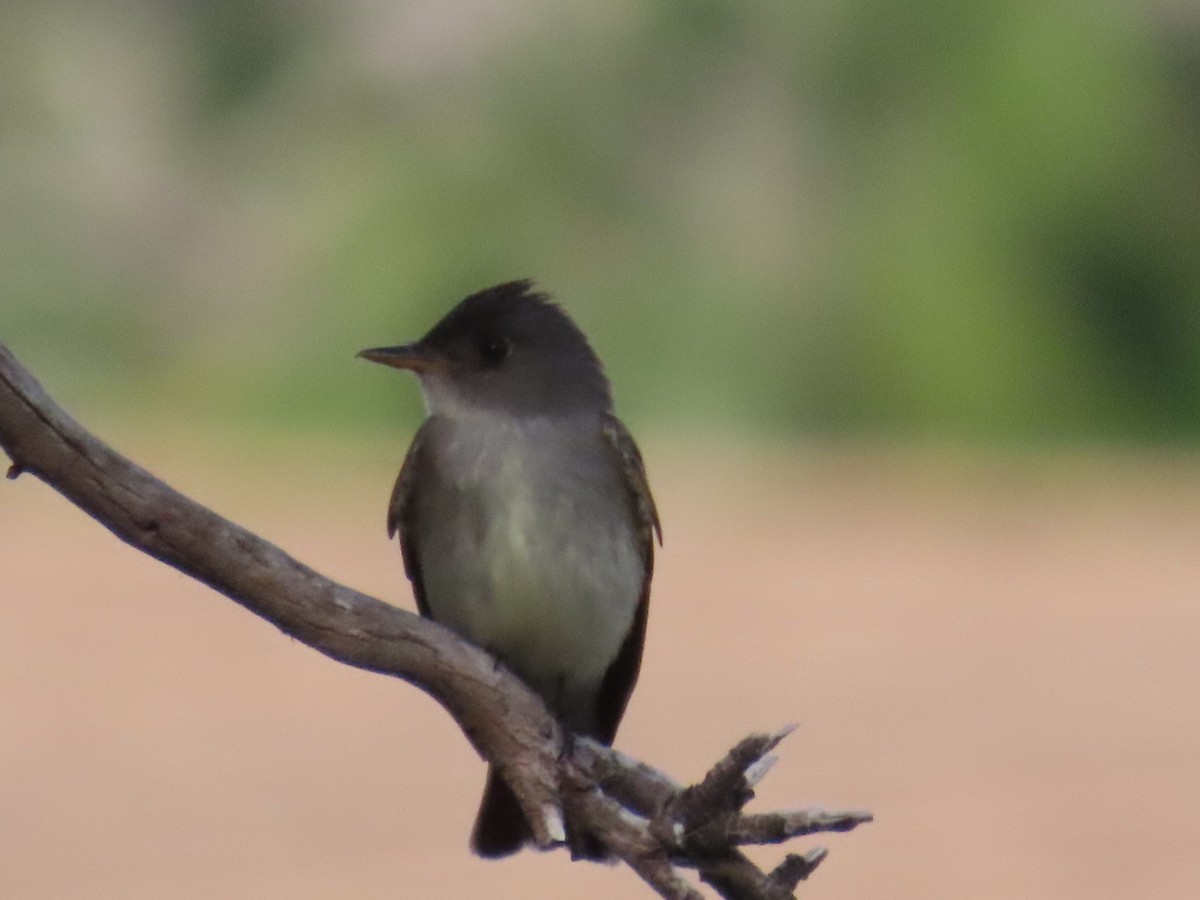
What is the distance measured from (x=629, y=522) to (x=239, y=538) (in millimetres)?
1318

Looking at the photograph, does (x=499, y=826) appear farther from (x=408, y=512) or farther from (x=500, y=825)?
(x=408, y=512)

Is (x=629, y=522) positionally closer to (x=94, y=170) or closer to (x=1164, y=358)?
(x=1164, y=358)

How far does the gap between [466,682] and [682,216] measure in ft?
33.3

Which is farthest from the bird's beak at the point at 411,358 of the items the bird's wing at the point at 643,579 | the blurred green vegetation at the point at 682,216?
the blurred green vegetation at the point at 682,216

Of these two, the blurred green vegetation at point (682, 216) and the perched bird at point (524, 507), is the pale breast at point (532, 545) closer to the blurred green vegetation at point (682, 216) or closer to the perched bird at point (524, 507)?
the perched bird at point (524, 507)

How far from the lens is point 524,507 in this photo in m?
4.21

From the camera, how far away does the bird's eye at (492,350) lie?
4.45 m

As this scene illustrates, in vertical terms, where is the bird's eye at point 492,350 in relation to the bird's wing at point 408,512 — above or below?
above

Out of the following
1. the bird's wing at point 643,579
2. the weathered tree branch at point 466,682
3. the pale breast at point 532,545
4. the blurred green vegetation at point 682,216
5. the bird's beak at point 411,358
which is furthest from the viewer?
the blurred green vegetation at point 682,216

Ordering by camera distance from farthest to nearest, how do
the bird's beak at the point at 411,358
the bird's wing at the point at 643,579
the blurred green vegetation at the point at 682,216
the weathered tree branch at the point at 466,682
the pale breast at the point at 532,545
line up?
the blurred green vegetation at the point at 682,216 → the bird's wing at the point at 643,579 → the bird's beak at the point at 411,358 → the pale breast at the point at 532,545 → the weathered tree branch at the point at 466,682

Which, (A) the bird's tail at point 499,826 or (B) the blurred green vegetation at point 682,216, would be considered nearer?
(A) the bird's tail at point 499,826

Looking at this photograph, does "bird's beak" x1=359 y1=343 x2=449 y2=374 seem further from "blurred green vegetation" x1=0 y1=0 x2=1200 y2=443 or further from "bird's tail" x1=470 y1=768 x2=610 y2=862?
"blurred green vegetation" x1=0 y1=0 x2=1200 y2=443

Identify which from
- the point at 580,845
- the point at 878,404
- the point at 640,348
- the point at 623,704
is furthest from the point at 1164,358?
the point at 580,845

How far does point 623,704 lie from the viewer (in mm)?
4738
